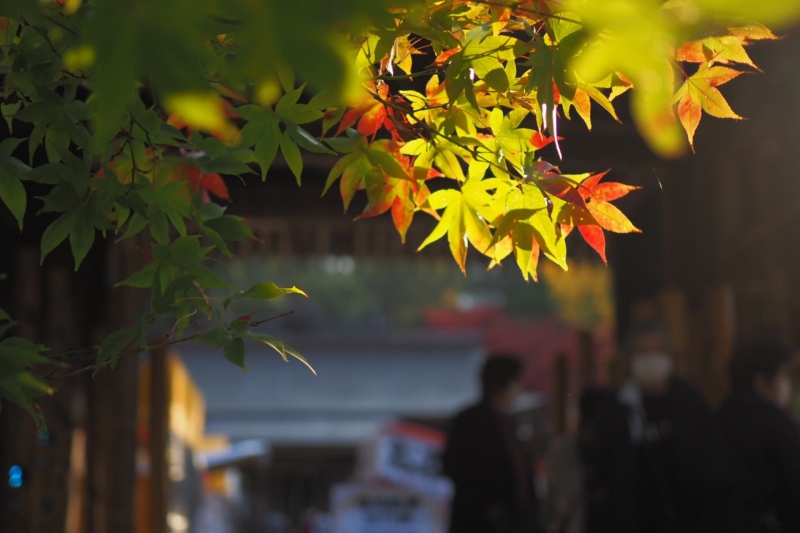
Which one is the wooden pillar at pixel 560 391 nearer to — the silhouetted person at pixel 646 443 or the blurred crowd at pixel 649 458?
the blurred crowd at pixel 649 458

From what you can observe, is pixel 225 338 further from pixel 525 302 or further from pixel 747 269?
pixel 525 302

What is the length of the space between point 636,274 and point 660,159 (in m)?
2.19

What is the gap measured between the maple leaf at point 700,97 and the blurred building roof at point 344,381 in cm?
2075

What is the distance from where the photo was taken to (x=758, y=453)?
336 cm

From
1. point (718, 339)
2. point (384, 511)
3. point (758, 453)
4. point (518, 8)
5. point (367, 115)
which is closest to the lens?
point (518, 8)

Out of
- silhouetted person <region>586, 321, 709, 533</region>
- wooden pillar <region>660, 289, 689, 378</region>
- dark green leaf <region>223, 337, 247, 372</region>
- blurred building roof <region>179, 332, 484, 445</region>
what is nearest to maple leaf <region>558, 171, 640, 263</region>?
dark green leaf <region>223, 337, 247, 372</region>

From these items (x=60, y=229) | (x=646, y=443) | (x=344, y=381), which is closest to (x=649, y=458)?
(x=646, y=443)

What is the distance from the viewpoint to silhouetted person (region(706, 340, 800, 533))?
10.8 feet

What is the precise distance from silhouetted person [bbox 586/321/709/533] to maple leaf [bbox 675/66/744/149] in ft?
7.89

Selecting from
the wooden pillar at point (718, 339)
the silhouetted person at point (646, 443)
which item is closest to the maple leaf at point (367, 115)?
the silhouetted person at point (646, 443)

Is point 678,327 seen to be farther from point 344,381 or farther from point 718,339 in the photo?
point 344,381

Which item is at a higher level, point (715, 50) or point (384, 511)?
point (715, 50)

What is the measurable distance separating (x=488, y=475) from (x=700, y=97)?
3.34m

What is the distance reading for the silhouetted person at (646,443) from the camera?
3791 mm
